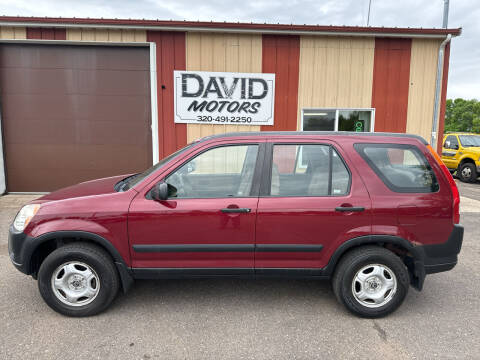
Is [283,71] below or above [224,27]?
below

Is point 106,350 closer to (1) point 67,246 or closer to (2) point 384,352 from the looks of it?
(1) point 67,246

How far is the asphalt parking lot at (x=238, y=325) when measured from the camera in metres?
Result: 2.33

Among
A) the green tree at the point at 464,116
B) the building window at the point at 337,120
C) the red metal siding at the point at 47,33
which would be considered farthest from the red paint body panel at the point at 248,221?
the green tree at the point at 464,116

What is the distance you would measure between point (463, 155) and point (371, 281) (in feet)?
38.3

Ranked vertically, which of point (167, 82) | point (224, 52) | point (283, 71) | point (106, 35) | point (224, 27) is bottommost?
point (167, 82)

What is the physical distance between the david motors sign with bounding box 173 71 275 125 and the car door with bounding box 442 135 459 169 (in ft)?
29.2

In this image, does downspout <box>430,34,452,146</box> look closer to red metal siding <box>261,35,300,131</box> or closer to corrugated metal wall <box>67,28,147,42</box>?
red metal siding <box>261,35,300,131</box>

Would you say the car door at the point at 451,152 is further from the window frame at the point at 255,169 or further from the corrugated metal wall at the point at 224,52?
the window frame at the point at 255,169

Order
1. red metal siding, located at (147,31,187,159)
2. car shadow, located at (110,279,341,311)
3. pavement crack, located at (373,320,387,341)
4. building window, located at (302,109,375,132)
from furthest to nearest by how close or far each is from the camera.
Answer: building window, located at (302,109,375,132) < red metal siding, located at (147,31,187,159) < car shadow, located at (110,279,341,311) < pavement crack, located at (373,320,387,341)

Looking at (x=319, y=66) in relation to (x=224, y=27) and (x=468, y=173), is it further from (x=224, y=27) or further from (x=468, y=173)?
(x=468, y=173)

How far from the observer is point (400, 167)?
2.84 meters

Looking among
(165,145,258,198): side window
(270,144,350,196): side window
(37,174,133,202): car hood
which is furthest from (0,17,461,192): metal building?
(270,144,350,196): side window

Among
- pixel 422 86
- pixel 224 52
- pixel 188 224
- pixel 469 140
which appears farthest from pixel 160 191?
pixel 469 140

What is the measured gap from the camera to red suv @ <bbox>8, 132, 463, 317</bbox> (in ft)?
8.75
